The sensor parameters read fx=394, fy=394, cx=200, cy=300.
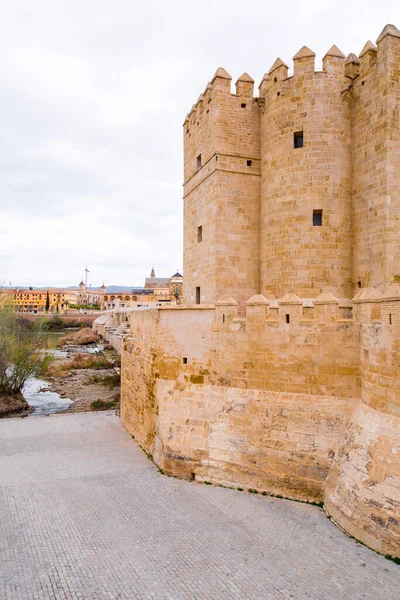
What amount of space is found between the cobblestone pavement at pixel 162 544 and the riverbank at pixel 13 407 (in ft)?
26.5

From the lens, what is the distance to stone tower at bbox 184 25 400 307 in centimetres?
1068

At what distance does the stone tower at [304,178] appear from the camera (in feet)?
35.0

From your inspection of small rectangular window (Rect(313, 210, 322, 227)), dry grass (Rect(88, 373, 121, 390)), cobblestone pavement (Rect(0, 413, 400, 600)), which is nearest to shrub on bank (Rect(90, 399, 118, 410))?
dry grass (Rect(88, 373, 121, 390))

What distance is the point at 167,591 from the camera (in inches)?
222

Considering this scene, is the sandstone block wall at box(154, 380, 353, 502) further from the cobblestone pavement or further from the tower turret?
the tower turret

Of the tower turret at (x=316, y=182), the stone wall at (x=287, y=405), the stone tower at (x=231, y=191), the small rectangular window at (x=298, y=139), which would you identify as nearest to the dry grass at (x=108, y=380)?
the stone tower at (x=231, y=191)

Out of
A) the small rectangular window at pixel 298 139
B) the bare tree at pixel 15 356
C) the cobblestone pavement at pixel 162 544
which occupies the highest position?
the small rectangular window at pixel 298 139

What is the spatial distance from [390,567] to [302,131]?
1079cm

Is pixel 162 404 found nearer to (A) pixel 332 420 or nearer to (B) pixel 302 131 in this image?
(A) pixel 332 420

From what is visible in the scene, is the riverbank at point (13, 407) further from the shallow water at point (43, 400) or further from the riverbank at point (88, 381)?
the riverbank at point (88, 381)

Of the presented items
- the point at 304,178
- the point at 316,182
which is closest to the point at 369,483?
the point at 316,182

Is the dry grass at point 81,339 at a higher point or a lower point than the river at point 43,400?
higher

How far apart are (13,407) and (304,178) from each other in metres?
15.4

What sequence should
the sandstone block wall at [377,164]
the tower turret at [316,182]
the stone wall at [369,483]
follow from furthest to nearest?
the tower turret at [316,182] → the sandstone block wall at [377,164] → the stone wall at [369,483]
